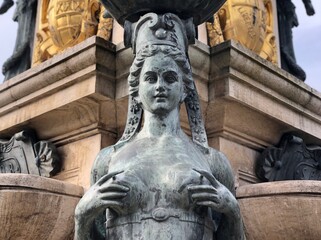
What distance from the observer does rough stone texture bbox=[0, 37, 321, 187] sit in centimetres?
475

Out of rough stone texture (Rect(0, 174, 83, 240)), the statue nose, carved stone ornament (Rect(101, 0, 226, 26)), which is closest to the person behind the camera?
the statue nose

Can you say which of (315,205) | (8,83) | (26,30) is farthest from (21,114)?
(315,205)

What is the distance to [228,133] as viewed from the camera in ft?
16.6

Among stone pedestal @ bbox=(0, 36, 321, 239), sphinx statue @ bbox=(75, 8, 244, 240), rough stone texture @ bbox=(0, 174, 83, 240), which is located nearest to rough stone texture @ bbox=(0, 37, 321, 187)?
stone pedestal @ bbox=(0, 36, 321, 239)

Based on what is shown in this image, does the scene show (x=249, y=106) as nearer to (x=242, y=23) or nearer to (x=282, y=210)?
(x=282, y=210)

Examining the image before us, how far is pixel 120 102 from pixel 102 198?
1.99 m

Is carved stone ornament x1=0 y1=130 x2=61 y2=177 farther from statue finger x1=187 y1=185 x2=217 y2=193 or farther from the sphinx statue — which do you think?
statue finger x1=187 y1=185 x2=217 y2=193

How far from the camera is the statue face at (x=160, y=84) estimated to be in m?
3.21

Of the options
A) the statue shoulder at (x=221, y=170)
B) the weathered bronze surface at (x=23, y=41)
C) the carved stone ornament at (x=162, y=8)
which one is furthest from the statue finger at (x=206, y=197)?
the weathered bronze surface at (x=23, y=41)

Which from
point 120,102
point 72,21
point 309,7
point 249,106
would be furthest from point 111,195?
point 309,7

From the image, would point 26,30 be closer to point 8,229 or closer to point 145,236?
point 8,229

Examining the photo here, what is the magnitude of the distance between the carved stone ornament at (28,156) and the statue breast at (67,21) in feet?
3.92

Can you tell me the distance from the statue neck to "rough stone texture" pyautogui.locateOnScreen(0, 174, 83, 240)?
112cm

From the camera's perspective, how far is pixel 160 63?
3.22m
